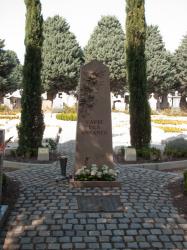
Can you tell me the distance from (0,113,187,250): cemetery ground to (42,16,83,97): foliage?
4103 cm

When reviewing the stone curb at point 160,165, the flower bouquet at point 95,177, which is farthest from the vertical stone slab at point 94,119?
the stone curb at point 160,165

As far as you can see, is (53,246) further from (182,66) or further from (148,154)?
(182,66)

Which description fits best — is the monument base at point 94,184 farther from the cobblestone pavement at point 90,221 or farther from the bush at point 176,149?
the bush at point 176,149

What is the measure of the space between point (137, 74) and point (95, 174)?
587 centimetres

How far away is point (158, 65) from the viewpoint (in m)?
53.0

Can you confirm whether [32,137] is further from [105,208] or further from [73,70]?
[73,70]

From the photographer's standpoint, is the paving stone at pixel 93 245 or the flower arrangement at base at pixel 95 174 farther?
the flower arrangement at base at pixel 95 174

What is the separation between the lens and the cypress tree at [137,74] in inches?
560

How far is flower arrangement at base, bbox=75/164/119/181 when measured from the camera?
9922 mm

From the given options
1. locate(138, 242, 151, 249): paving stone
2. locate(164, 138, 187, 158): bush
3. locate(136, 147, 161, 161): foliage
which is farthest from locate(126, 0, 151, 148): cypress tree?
locate(138, 242, 151, 249): paving stone

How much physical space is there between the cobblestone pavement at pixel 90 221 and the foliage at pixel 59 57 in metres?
41.7

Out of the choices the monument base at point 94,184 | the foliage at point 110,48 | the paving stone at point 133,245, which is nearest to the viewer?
the paving stone at point 133,245

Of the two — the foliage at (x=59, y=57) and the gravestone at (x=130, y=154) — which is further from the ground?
the foliage at (x=59, y=57)

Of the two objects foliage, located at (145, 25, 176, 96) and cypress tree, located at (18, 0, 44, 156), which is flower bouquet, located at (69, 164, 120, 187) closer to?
cypress tree, located at (18, 0, 44, 156)
